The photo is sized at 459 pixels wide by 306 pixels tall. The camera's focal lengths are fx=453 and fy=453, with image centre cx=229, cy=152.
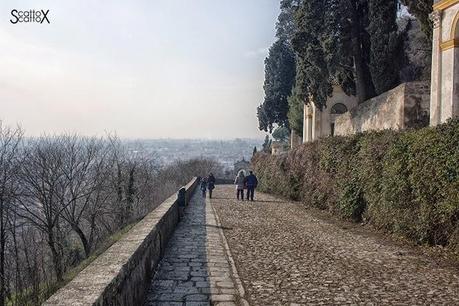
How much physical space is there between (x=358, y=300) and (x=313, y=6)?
63.2 feet

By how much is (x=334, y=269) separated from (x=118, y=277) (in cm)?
415

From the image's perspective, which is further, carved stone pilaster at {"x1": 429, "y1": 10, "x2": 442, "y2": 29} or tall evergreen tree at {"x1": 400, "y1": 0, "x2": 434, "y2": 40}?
tall evergreen tree at {"x1": 400, "y1": 0, "x2": 434, "y2": 40}

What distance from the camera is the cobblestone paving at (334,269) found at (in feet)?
19.2

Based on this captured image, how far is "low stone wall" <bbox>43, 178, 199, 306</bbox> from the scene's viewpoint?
3.76m

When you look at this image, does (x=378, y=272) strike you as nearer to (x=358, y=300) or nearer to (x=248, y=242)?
(x=358, y=300)

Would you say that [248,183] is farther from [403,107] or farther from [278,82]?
[278,82]

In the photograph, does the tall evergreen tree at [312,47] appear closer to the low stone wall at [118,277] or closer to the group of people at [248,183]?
the group of people at [248,183]

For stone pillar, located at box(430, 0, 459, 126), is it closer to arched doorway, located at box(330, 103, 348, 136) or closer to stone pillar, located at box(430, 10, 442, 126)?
stone pillar, located at box(430, 10, 442, 126)

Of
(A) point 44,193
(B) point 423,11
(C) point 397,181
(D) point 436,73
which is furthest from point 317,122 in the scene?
(C) point 397,181

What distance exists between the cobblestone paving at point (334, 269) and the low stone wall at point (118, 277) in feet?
4.69

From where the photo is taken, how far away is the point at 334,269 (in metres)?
7.42

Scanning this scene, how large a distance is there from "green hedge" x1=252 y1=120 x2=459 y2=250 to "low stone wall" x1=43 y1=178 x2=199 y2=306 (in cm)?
542

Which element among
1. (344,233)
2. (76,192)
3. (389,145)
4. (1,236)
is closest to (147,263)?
(344,233)

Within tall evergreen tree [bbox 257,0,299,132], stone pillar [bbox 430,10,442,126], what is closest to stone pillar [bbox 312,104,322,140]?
tall evergreen tree [bbox 257,0,299,132]
